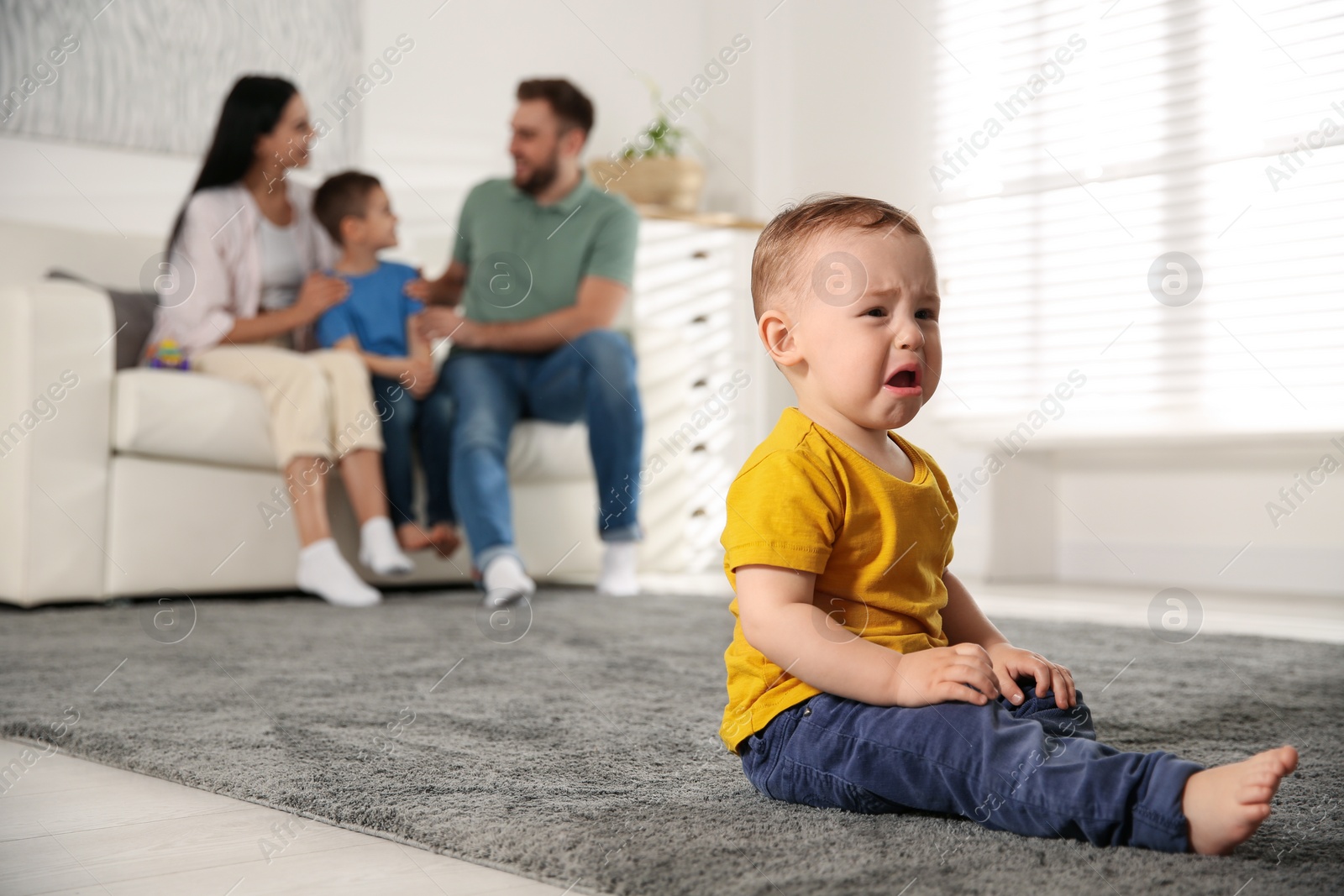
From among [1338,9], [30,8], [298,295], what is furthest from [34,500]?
[1338,9]

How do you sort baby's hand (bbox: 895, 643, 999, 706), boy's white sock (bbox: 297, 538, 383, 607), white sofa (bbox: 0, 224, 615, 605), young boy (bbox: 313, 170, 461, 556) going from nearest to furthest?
1. baby's hand (bbox: 895, 643, 999, 706)
2. white sofa (bbox: 0, 224, 615, 605)
3. boy's white sock (bbox: 297, 538, 383, 607)
4. young boy (bbox: 313, 170, 461, 556)

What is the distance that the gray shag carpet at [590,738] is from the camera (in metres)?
0.61

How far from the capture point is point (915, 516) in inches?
30.3

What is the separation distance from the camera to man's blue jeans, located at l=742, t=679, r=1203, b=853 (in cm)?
63

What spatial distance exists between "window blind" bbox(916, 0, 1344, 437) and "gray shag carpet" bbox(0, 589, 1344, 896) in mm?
1181

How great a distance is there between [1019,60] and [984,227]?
44 cm

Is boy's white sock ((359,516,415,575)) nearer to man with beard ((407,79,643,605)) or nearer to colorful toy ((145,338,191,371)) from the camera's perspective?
man with beard ((407,79,643,605))

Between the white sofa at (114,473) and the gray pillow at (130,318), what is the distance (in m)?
0.21

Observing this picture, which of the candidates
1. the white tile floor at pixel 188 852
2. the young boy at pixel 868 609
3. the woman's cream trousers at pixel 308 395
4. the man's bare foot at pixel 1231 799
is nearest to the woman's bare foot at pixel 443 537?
the woman's cream trousers at pixel 308 395

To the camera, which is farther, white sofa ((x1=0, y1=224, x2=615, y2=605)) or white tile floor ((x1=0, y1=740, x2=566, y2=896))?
white sofa ((x1=0, y1=224, x2=615, y2=605))

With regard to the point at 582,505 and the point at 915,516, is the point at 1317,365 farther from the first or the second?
the point at 915,516

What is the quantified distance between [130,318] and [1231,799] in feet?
7.57

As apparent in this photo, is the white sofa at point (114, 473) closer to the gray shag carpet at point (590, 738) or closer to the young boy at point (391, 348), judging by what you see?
the young boy at point (391, 348)

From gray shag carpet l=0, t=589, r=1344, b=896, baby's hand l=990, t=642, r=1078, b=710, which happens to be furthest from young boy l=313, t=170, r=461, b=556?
baby's hand l=990, t=642, r=1078, b=710
